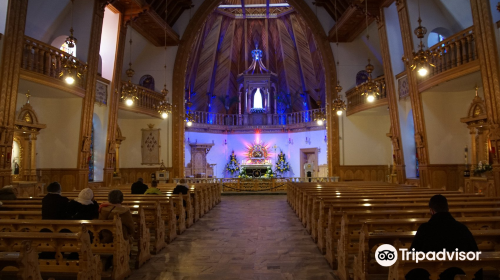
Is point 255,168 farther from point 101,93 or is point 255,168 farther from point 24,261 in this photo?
point 24,261

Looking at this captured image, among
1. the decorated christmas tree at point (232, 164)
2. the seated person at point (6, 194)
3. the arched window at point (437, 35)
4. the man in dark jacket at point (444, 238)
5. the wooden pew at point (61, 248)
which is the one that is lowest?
the wooden pew at point (61, 248)

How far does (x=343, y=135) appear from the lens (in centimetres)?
1766

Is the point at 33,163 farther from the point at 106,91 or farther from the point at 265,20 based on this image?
the point at 265,20

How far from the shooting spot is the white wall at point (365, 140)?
57.5 ft

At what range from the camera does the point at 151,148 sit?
57.6 feet

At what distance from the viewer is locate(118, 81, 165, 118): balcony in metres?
15.3

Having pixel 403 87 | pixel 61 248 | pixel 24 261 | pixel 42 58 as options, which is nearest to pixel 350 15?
pixel 403 87

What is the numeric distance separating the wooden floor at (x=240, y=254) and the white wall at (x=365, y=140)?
9.40m

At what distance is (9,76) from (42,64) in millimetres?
1394

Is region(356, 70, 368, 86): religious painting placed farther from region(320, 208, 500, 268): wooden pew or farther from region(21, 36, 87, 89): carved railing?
region(320, 208, 500, 268): wooden pew

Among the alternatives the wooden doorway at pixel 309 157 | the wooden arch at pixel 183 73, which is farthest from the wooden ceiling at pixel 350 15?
the wooden doorway at pixel 309 157

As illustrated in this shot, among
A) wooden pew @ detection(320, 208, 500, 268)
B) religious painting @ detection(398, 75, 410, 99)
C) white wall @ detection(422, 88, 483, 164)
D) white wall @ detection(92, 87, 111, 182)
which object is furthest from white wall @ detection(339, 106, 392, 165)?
wooden pew @ detection(320, 208, 500, 268)

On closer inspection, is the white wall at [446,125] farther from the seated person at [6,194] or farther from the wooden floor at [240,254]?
the seated person at [6,194]

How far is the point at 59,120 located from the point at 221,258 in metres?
9.21
